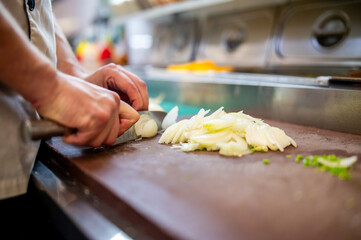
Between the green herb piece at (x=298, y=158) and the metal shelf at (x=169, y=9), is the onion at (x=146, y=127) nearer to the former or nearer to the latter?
the green herb piece at (x=298, y=158)

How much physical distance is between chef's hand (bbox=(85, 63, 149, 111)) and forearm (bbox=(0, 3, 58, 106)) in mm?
422

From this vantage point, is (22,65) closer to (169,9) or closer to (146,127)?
(146,127)

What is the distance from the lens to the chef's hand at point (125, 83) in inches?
41.7

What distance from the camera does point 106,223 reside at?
1.86 ft

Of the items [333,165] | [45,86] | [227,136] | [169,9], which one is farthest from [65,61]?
[169,9]

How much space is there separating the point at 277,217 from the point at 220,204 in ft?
0.34

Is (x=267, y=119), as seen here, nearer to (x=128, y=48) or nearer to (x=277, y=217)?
(x=277, y=217)

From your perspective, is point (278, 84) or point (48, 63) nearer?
point (48, 63)

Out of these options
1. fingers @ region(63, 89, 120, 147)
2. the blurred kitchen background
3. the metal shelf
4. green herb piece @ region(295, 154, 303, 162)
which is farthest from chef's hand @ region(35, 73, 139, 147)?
the metal shelf

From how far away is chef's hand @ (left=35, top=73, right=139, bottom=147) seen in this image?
2.15 ft

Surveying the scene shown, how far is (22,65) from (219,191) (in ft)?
1.62

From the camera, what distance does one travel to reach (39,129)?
0.63 metres

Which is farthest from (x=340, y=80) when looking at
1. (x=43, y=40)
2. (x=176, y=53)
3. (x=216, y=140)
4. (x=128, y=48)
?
(x=128, y=48)

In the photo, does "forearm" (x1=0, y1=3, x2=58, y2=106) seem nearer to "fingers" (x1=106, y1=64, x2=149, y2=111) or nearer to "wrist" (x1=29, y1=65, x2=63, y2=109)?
"wrist" (x1=29, y1=65, x2=63, y2=109)
